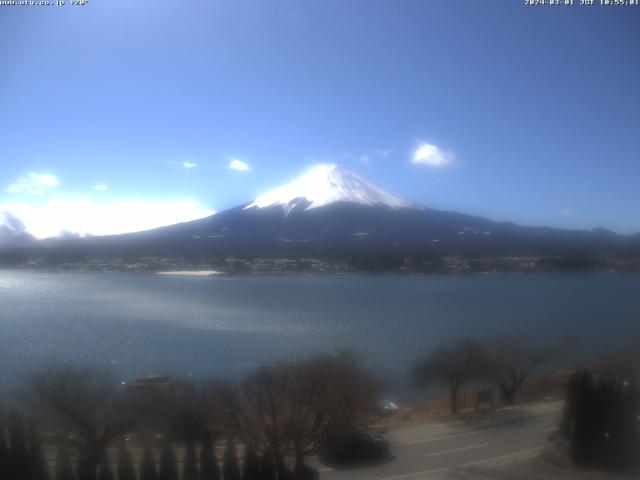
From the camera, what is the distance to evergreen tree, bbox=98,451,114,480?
2572mm

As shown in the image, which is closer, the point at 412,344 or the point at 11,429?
the point at 11,429

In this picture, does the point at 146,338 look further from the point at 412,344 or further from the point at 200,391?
the point at 412,344

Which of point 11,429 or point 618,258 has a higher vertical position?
point 618,258

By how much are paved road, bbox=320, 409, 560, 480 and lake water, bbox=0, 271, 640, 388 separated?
42 centimetres

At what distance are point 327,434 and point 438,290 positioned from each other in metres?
1.46

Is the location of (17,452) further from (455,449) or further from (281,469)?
(455,449)

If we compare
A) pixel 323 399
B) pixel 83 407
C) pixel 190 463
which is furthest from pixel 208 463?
pixel 83 407

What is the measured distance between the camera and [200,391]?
9.11 feet

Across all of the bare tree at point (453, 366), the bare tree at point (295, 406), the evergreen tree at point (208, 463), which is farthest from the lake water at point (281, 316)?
the evergreen tree at point (208, 463)

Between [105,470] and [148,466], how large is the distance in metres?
0.23

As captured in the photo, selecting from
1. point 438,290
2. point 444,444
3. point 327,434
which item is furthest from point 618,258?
point 327,434

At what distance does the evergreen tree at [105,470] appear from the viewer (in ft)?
8.44

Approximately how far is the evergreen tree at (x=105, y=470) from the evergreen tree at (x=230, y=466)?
60cm

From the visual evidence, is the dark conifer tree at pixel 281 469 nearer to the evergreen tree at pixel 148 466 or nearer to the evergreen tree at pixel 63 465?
the evergreen tree at pixel 148 466
